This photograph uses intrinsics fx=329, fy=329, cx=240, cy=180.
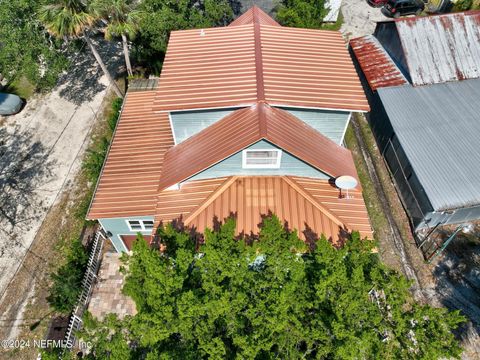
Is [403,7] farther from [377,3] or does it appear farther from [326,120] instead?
[326,120]

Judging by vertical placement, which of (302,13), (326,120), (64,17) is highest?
(64,17)

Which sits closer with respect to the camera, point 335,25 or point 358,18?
point 335,25

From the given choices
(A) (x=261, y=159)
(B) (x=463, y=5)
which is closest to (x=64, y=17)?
(A) (x=261, y=159)

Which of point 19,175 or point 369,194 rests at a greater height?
point 19,175

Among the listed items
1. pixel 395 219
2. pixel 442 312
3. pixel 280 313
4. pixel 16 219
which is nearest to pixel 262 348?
pixel 280 313

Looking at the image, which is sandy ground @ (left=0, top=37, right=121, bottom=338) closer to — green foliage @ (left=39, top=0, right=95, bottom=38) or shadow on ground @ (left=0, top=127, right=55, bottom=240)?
shadow on ground @ (left=0, top=127, right=55, bottom=240)

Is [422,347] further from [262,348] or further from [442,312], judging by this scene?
[262,348]

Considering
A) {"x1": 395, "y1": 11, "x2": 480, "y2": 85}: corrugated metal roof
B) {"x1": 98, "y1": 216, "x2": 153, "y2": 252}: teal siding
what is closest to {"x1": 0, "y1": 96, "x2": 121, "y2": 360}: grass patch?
{"x1": 98, "y1": 216, "x2": 153, "y2": 252}: teal siding
